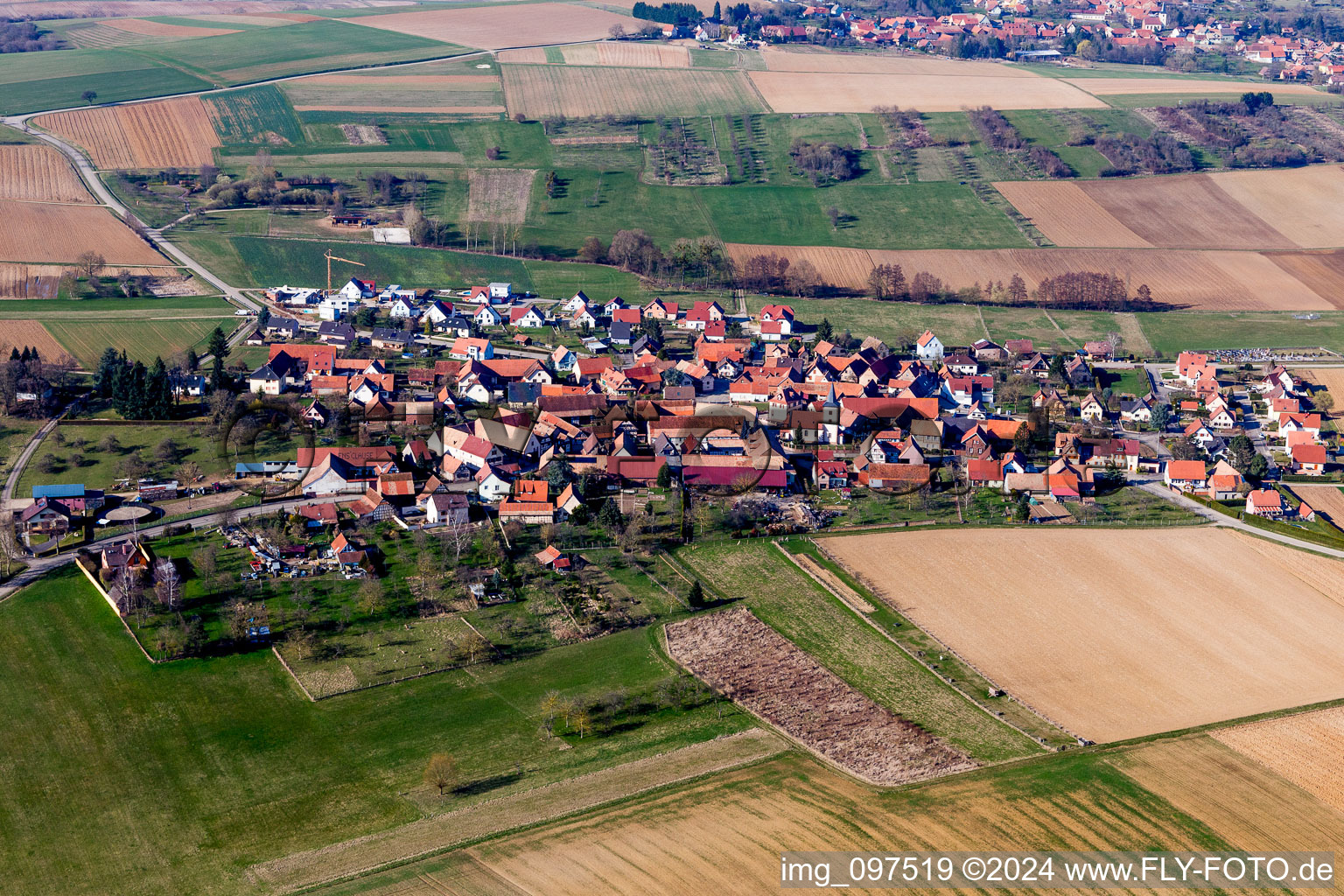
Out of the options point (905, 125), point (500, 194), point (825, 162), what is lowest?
point (500, 194)

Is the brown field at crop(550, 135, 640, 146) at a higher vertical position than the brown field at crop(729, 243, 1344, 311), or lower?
higher

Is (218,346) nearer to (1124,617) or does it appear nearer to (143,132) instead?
(1124,617)

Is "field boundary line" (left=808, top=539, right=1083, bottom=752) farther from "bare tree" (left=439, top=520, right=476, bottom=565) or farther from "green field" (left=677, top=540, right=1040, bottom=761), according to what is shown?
"bare tree" (left=439, top=520, right=476, bottom=565)

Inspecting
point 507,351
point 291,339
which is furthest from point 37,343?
point 507,351

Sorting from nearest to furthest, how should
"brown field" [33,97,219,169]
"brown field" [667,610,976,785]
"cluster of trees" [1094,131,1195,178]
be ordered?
"brown field" [667,610,976,785] < "brown field" [33,97,219,169] < "cluster of trees" [1094,131,1195,178]

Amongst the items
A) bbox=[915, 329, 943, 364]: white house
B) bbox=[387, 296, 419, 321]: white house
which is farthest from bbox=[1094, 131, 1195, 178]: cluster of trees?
bbox=[387, 296, 419, 321]: white house

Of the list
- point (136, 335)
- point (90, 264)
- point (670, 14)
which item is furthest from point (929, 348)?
point (670, 14)

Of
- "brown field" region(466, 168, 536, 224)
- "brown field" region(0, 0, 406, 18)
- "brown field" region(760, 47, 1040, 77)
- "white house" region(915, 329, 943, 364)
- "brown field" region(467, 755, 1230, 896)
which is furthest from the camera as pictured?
"brown field" region(0, 0, 406, 18)
